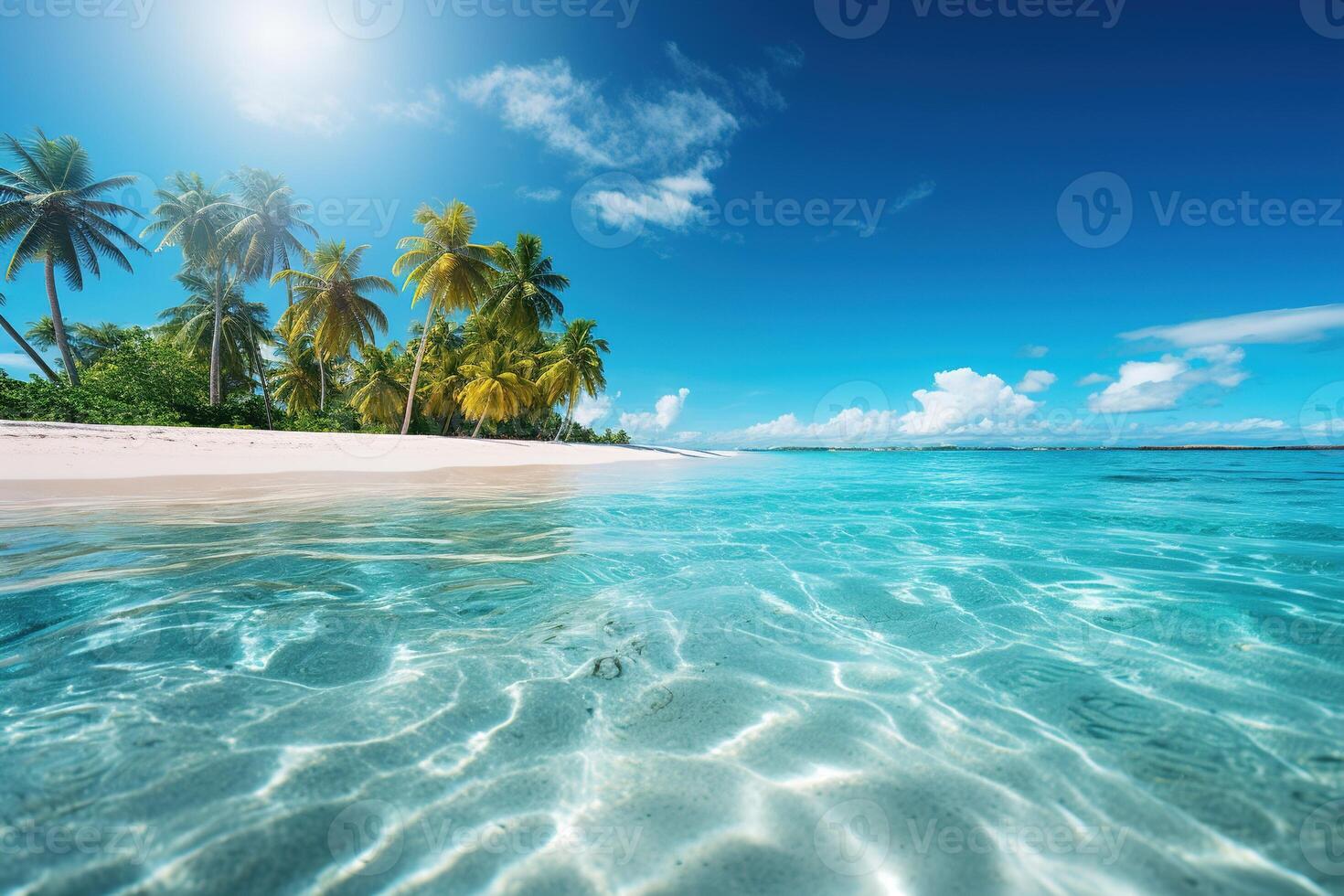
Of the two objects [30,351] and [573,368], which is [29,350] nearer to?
[30,351]

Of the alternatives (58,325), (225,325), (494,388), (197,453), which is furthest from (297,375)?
(197,453)

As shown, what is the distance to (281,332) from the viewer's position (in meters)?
30.1

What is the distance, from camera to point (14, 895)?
1.28 metres

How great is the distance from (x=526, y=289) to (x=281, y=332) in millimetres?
14100

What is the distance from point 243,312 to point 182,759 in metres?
41.2

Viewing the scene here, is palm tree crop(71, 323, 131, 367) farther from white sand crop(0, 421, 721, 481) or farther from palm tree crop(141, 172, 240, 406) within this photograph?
white sand crop(0, 421, 721, 481)

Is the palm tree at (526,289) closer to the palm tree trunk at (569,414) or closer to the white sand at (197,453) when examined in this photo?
the palm tree trunk at (569,414)

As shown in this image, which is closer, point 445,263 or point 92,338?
point 445,263

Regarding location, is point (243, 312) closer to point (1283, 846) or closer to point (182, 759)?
Answer: point (182, 759)

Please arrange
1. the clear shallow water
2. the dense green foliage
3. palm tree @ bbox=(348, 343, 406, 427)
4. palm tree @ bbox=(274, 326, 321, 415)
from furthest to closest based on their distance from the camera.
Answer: palm tree @ bbox=(274, 326, 321, 415)
palm tree @ bbox=(348, 343, 406, 427)
the dense green foliage
the clear shallow water

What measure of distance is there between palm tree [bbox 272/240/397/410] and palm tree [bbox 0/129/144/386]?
7306 mm

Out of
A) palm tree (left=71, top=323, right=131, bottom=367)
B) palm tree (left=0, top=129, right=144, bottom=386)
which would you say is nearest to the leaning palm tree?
palm tree (left=71, top=323, right=131, bottom=367)

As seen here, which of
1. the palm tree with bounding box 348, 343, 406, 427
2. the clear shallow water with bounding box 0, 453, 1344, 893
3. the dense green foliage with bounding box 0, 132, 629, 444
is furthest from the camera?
the palm tree with bounding box 348, 343, 406, 427

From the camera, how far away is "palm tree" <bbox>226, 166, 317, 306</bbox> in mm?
28531
